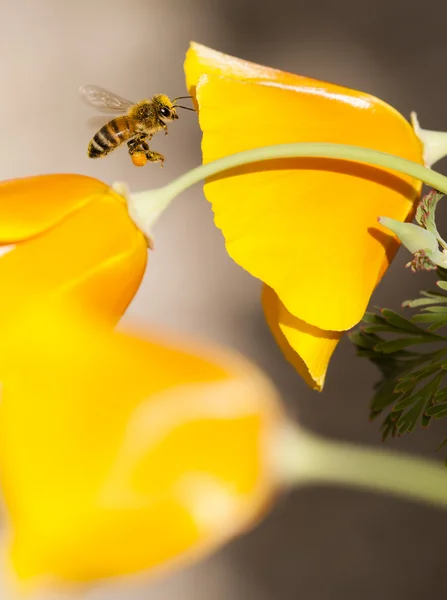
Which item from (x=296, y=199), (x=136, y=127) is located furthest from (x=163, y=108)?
(x=296, y=199)

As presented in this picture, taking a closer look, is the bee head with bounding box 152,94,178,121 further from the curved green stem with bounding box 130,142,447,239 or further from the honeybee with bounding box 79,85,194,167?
the curved green stem with bounding box 130,142,447,239

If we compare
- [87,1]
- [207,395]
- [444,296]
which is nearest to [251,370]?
[207,395]

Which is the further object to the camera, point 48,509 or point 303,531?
point 303,531

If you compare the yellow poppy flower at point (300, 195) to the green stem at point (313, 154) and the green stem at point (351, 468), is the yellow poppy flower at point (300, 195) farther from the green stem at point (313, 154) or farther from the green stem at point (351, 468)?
the green stem at point (351, 468)

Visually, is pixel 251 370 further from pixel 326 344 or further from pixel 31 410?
pixel 326 344

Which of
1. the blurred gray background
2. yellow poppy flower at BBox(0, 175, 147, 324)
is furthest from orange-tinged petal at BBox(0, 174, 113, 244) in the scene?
the blurred gray background

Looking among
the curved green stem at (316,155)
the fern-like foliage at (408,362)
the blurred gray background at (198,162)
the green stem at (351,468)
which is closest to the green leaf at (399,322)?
the fern-like foliage at (408,362)
